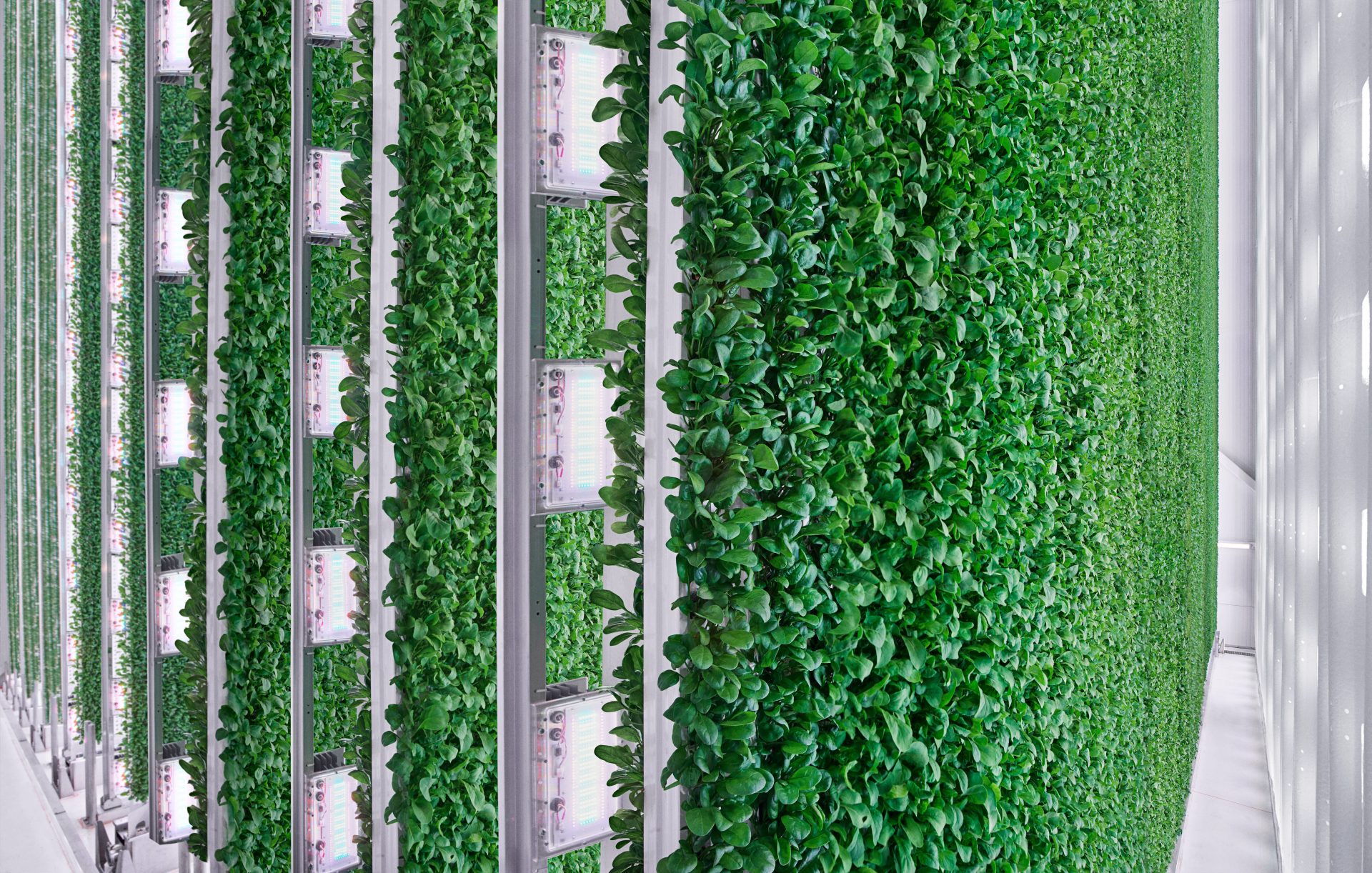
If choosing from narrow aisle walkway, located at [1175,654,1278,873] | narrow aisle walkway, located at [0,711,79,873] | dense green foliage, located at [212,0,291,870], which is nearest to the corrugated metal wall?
narrow aisle walkway, located at [1175,654,1278,873]

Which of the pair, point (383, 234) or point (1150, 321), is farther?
point (1150, 321)

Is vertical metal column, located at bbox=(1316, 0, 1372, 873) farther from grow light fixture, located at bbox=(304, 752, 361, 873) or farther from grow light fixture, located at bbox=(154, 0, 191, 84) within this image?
grow light fixture, located at bbox=(154, 0, 191, 84)

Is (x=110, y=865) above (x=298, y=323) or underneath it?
underneath

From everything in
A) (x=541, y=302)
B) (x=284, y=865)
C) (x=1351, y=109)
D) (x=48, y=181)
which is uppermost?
(x=48, y=181)

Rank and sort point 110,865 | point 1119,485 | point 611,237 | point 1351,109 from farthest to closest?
point 110,865 < point 1119,485 < point 1351,109 < point 611,237

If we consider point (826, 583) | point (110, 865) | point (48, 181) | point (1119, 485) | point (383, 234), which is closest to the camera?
point (826, 583)

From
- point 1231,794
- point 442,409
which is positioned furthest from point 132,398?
point 1231,794

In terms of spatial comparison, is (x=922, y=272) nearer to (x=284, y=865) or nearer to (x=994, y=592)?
(x=994, y=592)

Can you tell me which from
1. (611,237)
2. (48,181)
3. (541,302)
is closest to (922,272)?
(611,237)
